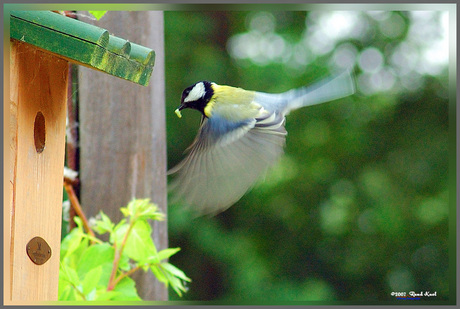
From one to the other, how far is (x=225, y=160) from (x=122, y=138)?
0.45m

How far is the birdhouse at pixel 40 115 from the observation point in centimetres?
114

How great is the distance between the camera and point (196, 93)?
1.60 m

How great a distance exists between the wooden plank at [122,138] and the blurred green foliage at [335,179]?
2265 mm

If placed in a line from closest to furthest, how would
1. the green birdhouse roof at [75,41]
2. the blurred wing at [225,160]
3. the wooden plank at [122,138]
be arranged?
the green birdhouse roof at [75,41] → the blurred wing at [225,160] → the wooden plank at [122,138]

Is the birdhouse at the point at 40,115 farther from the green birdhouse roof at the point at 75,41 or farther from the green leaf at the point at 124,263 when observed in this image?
the green leaf at the point at 124,263

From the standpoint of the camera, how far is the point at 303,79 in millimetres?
4027

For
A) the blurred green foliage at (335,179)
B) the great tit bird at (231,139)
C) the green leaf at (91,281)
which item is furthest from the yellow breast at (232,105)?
the blurred green foliage at (335,179)

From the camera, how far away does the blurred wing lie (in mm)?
1293

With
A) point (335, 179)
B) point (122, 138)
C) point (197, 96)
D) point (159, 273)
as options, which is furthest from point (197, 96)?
point (335, 179)

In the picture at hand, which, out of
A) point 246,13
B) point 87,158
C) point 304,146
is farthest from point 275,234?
point 87,158

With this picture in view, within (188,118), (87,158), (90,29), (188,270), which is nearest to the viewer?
(90,29)

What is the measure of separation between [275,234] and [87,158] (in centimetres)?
283

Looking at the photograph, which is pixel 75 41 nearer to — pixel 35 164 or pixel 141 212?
pixel 35 164

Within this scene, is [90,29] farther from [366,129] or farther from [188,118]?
[366,129]
